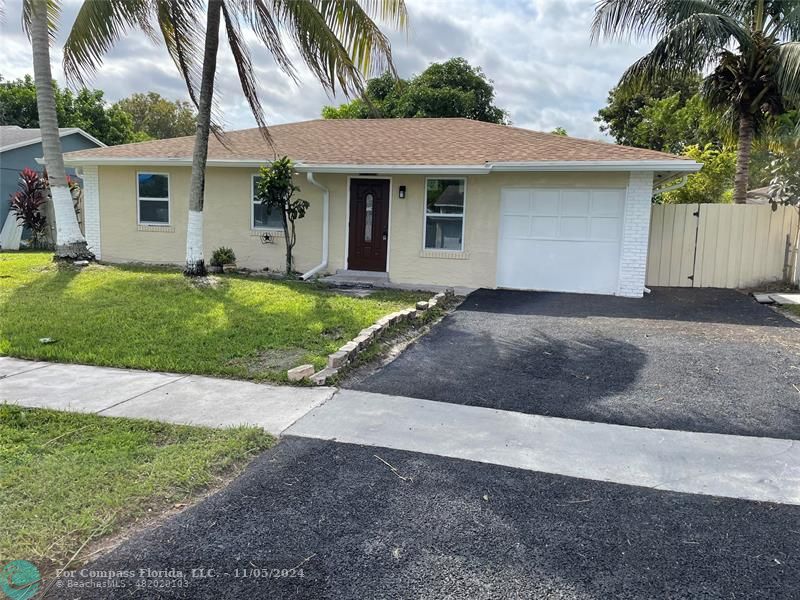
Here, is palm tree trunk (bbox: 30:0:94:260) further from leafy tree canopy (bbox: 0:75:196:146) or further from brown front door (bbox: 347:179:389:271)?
leafy tree canopy (bbox: 0:75:196:146)

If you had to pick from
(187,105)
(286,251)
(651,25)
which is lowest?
(286,251)

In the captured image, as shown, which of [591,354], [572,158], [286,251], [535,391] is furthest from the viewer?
[286,251]

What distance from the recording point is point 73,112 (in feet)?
111

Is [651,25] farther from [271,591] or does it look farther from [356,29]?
[271,591]

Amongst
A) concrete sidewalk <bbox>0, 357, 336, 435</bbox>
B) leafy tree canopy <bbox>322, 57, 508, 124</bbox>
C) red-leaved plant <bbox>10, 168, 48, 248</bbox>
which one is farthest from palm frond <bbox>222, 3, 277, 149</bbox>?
leafy tree canopy <bbox>322, 57, 508, 124</bbox>

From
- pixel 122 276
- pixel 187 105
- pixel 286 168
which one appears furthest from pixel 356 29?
pixel 187 105

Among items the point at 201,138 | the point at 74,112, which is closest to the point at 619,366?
the point at 201,138

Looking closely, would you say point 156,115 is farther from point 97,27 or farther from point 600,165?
point 600,165

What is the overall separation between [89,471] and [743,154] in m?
15.6

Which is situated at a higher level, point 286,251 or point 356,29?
point 356,29

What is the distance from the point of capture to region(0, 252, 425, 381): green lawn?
20.3ft

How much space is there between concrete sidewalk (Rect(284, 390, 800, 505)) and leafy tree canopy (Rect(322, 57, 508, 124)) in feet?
76.3

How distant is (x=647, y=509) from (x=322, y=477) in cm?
201

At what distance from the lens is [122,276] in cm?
1155
